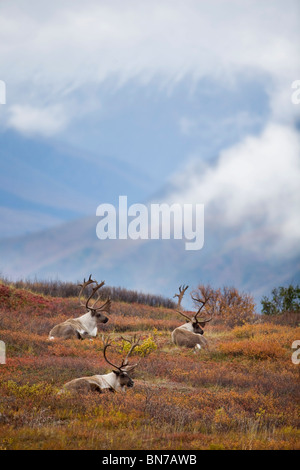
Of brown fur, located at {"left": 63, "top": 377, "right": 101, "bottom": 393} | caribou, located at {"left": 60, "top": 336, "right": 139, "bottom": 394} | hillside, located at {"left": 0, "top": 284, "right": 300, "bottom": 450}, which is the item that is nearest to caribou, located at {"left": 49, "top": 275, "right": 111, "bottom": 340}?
hillside, located at {"left": 0, "top": 284, "right": 300, "bottom": 450}

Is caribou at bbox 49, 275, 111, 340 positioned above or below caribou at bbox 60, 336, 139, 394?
above

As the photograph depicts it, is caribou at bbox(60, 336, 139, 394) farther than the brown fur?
Yes

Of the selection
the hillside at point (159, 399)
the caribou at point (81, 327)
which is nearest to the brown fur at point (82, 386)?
the hillside at point (159, 399)

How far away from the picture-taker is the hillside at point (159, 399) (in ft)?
21.6

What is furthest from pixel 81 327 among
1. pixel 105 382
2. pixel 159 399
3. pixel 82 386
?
pixel 159 399

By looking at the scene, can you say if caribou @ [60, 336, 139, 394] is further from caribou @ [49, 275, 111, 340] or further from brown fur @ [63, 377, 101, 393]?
caribou @ [49, 275, 111, 340]

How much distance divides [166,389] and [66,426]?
3.47m

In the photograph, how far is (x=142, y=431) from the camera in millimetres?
6984

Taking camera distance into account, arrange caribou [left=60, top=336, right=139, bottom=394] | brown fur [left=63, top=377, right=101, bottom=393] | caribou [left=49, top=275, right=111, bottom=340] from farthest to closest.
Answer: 1. caribou [left=49, top=275, right=111, bottom=340]
2. caribou [left=60, top=336, right=139, bottom=394]
3. brown fur [left=63, top=377, right=101, bottom=393]

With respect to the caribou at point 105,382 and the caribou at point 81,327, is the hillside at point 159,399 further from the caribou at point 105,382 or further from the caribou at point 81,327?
the caribou at point 81,327

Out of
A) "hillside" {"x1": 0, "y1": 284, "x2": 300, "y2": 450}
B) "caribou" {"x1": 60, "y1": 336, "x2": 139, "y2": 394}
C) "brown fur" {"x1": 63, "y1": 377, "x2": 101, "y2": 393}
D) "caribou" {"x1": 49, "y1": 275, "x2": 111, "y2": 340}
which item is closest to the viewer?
"hillside" {"x1": 0, "y1": 284, "x2": 300, "y2": 450}

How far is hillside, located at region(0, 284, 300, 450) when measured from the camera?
6.59 m
